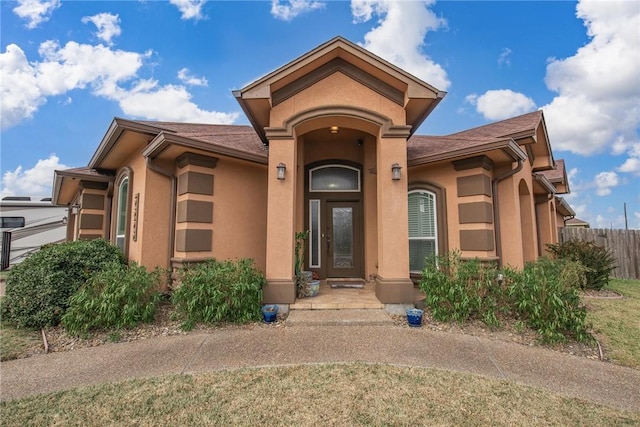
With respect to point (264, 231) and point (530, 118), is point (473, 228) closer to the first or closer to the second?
point (530, 118)

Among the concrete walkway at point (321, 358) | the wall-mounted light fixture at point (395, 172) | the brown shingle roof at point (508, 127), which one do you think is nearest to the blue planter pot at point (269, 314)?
the concrete walkway at point (321, 358)

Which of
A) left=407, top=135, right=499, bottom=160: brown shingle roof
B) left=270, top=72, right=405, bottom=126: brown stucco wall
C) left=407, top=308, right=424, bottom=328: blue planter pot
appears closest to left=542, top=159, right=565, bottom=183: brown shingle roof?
left=407, top=135, right=499, bottom=160: brown shingle roof

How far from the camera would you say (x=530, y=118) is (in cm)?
789

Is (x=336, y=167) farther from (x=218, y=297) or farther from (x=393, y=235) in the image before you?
(x=218, y=297)

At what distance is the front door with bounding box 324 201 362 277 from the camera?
7.95 metres

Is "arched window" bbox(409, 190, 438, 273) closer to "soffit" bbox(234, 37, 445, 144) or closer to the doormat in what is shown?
the doormat

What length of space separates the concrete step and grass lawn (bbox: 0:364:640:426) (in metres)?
1.59

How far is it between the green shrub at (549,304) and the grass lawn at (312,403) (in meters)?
1.81

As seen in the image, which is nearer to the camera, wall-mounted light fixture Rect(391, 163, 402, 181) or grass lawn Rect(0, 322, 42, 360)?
grass lawn Rect(0, 322, 42, 360)

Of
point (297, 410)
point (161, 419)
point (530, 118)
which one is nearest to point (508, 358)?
point (297, 410)

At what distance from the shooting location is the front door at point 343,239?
7.95 meters

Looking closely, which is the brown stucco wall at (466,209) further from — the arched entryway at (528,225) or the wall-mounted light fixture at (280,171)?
the wall-mounted light fixture at (280,171)

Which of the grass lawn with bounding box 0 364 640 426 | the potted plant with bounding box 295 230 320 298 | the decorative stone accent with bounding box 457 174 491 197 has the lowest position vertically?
the grass lawn with bounding box 0 364 640 426

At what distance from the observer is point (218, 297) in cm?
477
